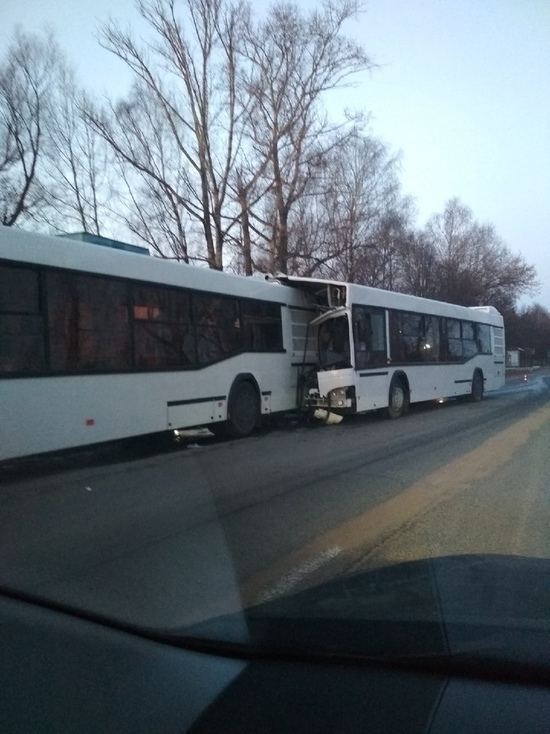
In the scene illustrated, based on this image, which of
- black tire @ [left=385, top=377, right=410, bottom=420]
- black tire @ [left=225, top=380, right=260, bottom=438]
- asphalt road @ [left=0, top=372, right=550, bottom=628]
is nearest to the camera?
asphalt road @ [left=0, top=372, right=550, bottom=628]

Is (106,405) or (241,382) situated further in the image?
(241,382)

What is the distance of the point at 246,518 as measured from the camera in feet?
24.2

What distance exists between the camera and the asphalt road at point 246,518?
17.4 ft

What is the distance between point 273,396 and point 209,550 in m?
8.81

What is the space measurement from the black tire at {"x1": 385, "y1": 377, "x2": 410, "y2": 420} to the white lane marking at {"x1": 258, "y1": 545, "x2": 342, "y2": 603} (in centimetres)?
1146

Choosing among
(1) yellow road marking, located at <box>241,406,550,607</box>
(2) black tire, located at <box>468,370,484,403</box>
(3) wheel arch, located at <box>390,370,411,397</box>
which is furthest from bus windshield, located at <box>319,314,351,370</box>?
(2) black tire, located at <box>468,370,484,403</box>

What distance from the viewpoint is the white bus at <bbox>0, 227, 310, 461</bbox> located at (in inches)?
366

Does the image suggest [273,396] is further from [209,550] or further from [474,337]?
[474,337]

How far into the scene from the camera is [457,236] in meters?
56.7

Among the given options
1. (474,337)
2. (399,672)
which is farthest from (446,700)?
(474,337)

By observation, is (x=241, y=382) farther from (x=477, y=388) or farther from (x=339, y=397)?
(x=477, y=388)

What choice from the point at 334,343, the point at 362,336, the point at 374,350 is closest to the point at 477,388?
the point at 374,350

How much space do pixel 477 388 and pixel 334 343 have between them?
883 cm

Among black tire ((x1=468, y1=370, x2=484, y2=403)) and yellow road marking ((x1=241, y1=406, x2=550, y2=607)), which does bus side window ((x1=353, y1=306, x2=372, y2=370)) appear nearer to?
yellow road marking ((x1=241, y1=406, x2=550, y2=607))
